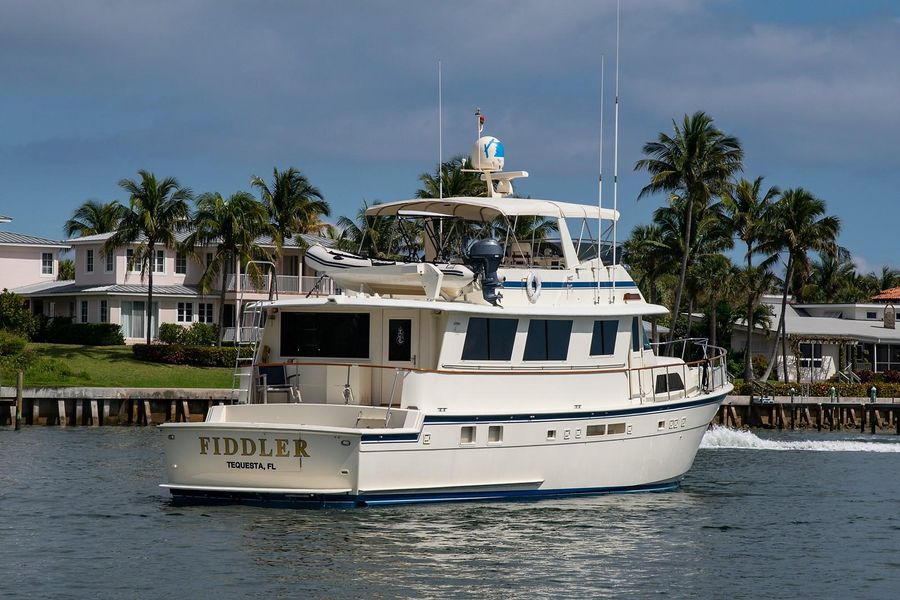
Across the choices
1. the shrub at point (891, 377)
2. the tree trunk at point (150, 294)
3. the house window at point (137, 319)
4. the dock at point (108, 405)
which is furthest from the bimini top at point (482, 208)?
the shrub at point (891, 377)

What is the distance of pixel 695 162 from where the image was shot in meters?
58.1

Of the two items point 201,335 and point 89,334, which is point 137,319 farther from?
point 201,335

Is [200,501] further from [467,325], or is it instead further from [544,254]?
[544,254]

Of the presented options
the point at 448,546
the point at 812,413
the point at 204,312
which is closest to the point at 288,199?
the point at 204,312

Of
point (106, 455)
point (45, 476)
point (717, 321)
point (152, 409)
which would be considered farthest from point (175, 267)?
point (45, 476)

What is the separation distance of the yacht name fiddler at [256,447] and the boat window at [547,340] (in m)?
4.81

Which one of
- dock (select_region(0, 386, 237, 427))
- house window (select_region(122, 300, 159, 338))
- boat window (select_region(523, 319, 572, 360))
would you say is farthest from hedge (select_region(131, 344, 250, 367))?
boat window (select_region(523, 319, 572, 360))

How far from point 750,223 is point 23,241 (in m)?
37.3

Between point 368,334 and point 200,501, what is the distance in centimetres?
390

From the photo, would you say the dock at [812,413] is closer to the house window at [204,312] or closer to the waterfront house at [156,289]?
the waterfront house at [156,289]

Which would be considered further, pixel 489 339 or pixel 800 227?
pixel 800 227

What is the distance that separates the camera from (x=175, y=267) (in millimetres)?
63000

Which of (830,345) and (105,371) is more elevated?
(830,345)

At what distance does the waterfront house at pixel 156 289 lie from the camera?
60219 millimetres
